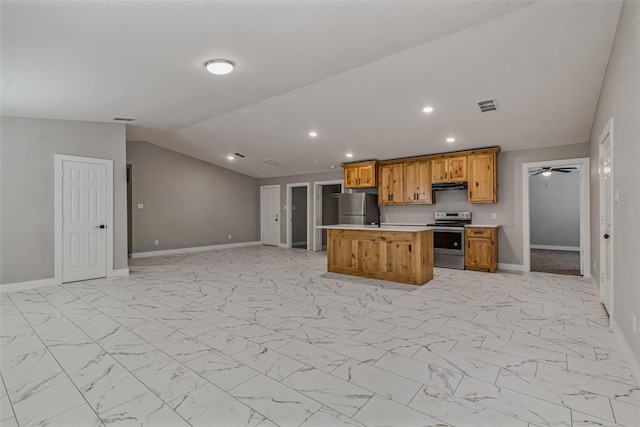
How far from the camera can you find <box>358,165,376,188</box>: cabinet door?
7.43m

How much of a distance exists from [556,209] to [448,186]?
5.18m

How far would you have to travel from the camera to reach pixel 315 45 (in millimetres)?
3156

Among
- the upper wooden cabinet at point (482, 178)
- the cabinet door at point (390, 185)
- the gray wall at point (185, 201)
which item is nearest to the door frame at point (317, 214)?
the cabinet door at point (390, 185)

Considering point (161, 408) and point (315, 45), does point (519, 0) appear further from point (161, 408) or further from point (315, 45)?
point (161, 408)

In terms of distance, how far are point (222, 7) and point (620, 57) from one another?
3.32 m

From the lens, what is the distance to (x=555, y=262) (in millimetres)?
6977

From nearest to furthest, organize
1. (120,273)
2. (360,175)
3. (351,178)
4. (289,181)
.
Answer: (120,273), (360,175), (351,178), (289,181)

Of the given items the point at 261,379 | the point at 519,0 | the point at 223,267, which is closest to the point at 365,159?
the point at 223,267

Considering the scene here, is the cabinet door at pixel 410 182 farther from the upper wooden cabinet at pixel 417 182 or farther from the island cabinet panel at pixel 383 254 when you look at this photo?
the island cabinet panel at pixel 383 254

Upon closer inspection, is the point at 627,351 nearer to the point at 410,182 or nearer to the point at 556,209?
the point at 410,182

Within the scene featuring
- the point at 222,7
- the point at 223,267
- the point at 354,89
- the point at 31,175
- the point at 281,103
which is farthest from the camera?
the point at 223,267

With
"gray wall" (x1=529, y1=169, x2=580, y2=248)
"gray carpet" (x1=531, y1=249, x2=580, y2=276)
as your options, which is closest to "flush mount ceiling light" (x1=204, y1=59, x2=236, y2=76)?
"gray carpet" (x1=531, y1=249, x2=580, y2=276)

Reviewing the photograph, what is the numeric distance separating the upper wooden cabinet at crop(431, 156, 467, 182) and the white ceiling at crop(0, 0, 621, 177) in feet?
1.13

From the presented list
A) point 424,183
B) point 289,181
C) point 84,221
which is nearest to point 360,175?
point 424,183
